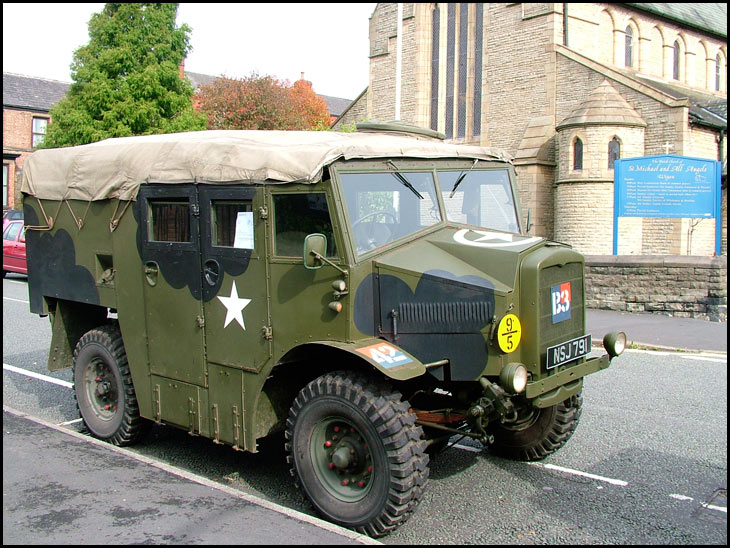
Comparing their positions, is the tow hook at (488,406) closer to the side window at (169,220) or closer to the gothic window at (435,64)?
the side window at (169,220)

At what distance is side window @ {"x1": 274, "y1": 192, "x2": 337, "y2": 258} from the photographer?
5.05 metres

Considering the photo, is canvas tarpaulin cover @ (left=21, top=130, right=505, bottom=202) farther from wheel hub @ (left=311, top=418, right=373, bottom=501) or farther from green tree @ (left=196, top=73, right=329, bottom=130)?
green tree @ (left=196, top=73, right=329, bottom=130)

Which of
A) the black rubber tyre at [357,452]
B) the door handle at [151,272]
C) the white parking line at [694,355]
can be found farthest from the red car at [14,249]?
the black rubber tyre at [357,452]

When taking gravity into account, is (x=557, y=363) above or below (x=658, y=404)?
above

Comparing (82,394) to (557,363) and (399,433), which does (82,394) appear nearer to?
(399,433)

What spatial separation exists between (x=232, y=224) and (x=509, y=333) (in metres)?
2.11

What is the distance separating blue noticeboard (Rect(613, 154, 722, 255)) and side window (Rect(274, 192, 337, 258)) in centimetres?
1425

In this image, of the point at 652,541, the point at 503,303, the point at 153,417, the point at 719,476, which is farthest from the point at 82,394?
the point at 719,476

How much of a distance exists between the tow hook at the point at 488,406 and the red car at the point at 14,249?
20.2 meters

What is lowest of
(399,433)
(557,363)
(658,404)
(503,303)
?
(658,404)

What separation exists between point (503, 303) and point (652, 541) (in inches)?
68.3

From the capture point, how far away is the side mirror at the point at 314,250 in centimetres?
482

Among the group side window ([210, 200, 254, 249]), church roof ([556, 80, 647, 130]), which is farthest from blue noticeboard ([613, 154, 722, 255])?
side window ([210, 200, 254, 249])

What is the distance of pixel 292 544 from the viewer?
13.4 ft
